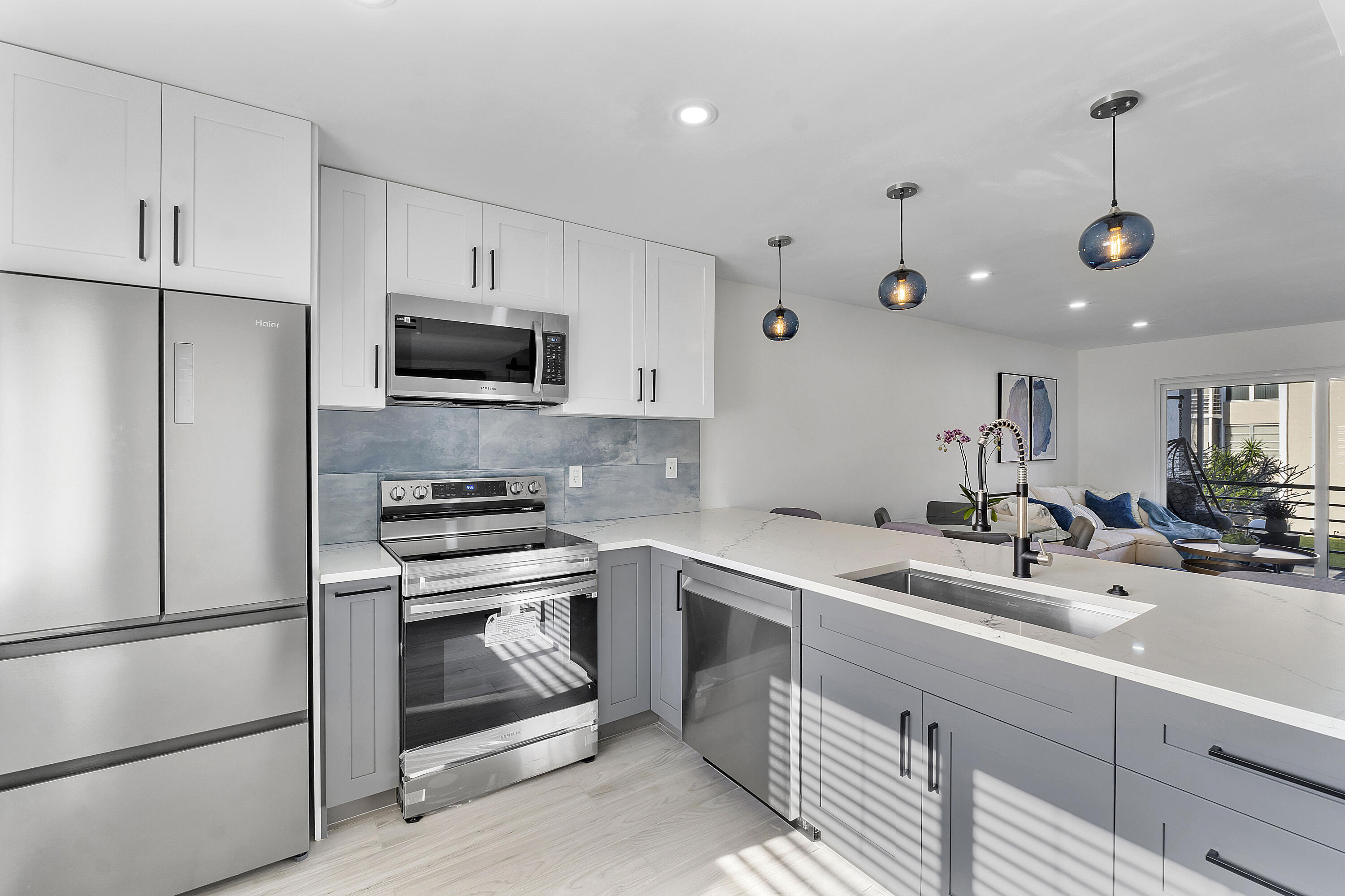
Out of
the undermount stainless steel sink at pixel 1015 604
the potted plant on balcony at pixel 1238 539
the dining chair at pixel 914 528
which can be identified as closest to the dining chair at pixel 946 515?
the dining chair at pixel 914 528

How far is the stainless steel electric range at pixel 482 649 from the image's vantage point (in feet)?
7.09

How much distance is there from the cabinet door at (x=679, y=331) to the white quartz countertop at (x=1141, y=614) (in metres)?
0.85

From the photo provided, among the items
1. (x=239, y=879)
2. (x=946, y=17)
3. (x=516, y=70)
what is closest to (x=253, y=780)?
(x=239, y=879)

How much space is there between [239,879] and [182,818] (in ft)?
1.04

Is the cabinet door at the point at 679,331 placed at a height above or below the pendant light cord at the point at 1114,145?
below

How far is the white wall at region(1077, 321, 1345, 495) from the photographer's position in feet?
17.6

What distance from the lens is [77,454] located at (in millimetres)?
1597

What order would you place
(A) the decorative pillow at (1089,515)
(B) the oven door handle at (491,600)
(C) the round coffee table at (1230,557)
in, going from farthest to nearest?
(A) the decorative pillow at (1089,515) < (C) the round coffee table at (1230,557) < (B) the oven door handle at (491,600)

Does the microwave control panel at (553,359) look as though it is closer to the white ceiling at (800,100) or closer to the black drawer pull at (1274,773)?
the white ceiling at (800,100)

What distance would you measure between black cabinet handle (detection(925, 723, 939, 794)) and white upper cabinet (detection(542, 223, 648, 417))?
1.94m

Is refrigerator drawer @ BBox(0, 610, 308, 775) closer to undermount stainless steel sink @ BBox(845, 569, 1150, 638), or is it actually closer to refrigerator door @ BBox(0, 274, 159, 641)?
refrigerator door @ BBox(0, 274, 159, 641)

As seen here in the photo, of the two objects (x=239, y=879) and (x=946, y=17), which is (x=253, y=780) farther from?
(x=946, y=17)

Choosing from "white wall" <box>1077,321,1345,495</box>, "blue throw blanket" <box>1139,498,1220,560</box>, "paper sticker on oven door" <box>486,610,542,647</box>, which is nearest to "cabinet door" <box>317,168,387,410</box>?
"paper sticker on oven door" <box>486,610,542,647</box>

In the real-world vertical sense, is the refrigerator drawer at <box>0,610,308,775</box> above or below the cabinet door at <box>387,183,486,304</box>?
below
